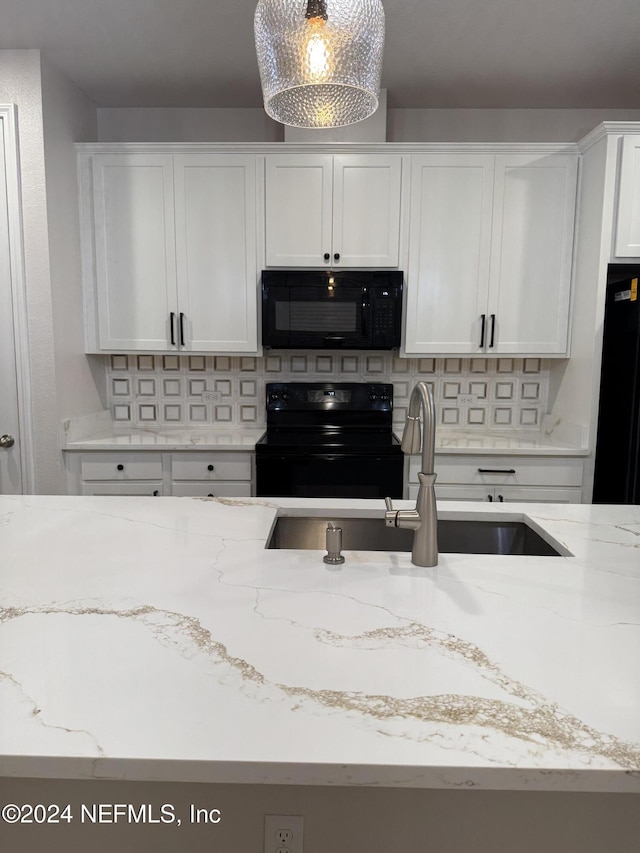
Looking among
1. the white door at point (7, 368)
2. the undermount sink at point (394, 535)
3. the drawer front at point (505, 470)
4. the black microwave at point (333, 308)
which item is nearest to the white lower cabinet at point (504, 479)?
the drawer front at point (505, 470)

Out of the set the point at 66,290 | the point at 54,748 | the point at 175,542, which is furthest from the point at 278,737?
the point at 66,290

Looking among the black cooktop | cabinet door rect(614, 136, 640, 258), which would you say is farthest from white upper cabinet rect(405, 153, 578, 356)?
the black cooktop

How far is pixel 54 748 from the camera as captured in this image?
2.08 ft

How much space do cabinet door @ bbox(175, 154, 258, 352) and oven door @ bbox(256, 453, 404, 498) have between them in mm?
698

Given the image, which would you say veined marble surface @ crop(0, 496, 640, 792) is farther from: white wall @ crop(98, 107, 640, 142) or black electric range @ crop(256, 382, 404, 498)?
white wall @ crop(98, 107, 640, 142)

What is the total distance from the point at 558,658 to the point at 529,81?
2904 millimetres

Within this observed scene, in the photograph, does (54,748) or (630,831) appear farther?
(630,831)

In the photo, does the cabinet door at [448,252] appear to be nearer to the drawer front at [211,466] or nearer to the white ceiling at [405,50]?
the white ceiling at [405,50]

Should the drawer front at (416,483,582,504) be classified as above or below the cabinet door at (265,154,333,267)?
below

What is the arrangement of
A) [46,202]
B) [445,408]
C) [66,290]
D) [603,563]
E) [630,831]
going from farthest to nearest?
1. [445,408]
2. [66,290]
3. [46,202]
4. [603,563]
5. [630,831]

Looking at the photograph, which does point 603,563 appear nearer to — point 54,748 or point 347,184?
point 54,748

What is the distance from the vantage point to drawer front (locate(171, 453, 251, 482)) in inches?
110

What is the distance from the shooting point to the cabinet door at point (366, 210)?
281 cm

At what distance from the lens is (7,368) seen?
2.62 m
